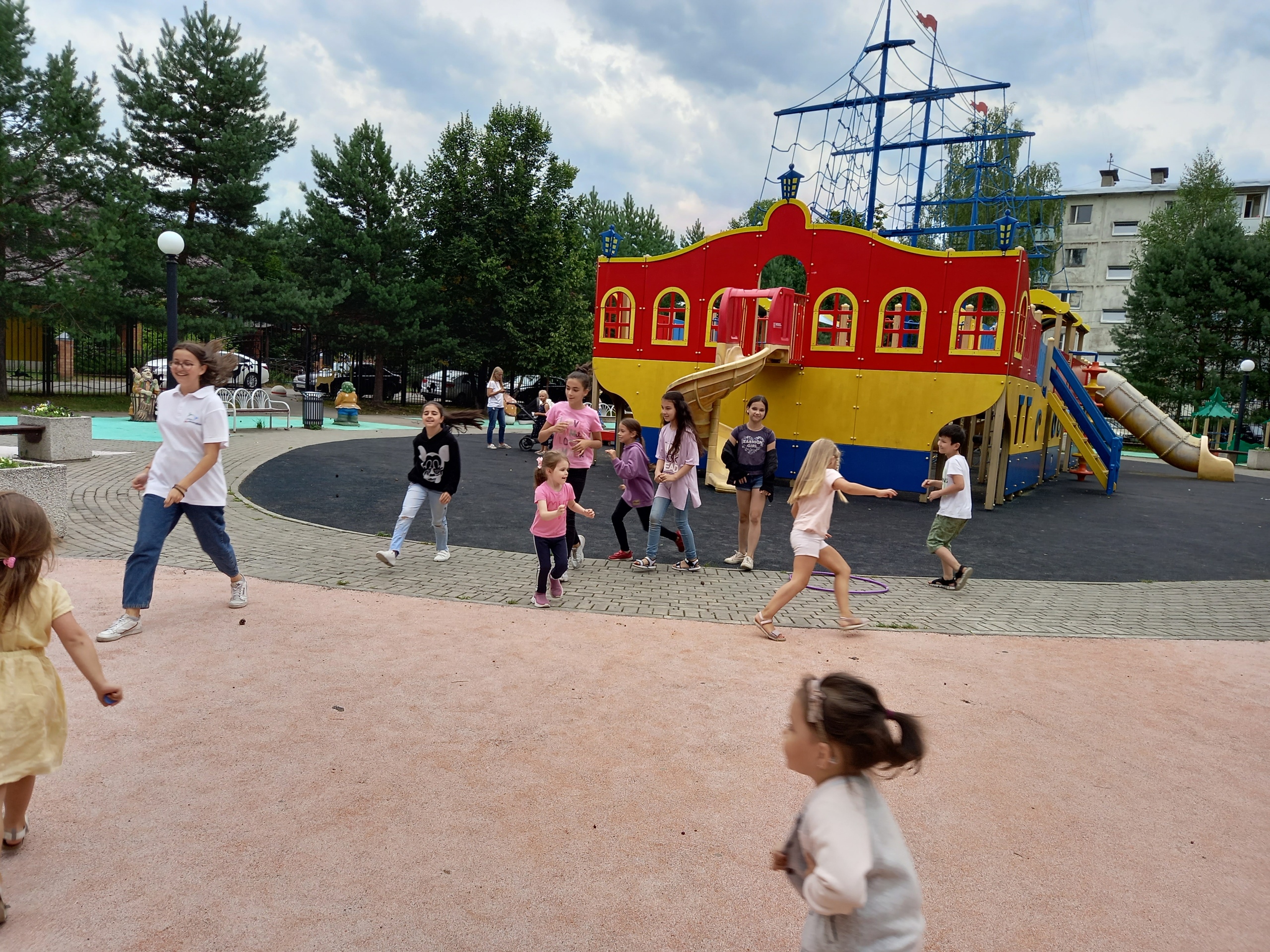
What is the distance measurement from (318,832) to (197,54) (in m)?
30.2

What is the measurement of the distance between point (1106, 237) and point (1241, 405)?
29.5 meters

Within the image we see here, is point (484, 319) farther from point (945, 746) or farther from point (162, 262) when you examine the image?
point (945, 746)

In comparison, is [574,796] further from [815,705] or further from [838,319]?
[838,319]

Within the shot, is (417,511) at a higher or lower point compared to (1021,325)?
lower

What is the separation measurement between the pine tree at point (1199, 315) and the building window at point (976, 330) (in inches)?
1035

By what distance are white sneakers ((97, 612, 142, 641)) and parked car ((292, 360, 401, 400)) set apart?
30.9 meters

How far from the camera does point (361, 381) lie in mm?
36406

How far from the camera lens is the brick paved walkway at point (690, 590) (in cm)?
719

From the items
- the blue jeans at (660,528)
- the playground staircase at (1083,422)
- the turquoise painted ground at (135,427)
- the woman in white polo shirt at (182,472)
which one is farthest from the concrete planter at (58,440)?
the playground staircase at (1083,422)

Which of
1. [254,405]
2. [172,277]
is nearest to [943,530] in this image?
[172,277]

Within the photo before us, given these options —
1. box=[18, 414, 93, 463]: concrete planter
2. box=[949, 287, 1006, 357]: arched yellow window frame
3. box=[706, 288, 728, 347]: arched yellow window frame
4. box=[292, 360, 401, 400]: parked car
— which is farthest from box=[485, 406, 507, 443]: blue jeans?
box=[292, 360, 401, 400]: parked car

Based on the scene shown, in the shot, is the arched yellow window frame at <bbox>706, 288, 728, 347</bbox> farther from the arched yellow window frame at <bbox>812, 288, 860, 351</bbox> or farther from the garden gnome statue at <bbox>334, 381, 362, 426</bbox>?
the garden gnome statue at <bbox>334, 381, 362, 426</bbox>

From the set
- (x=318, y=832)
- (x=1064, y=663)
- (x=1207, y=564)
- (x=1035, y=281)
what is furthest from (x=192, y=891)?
(x=1035, y=281)

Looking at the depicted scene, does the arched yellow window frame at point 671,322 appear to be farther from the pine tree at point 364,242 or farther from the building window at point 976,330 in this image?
the pine tree at point 364,242
